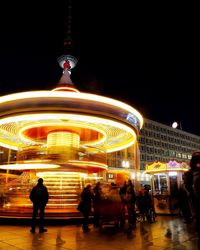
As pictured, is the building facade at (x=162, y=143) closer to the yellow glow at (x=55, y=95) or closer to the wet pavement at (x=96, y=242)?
the yellow glow at (x=55, y=95)

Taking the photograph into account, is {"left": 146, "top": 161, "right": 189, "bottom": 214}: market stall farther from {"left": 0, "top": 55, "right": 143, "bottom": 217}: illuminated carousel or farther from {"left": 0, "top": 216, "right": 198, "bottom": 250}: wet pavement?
{"left": 0, "top": 216, "right": 198, "bottom": 250}: wet pavement

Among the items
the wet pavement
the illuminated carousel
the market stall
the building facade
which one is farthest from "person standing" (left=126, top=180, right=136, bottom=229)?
the building facade

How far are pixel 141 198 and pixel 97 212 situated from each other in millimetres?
3278

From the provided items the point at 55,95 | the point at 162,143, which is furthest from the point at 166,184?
the point at 162,143

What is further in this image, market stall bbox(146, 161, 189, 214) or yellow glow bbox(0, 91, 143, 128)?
market stall bbox(146, 161, 189, 214)

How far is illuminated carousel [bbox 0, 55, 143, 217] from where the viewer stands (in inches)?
446

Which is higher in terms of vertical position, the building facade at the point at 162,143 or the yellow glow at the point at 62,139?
the building facade at the point at 162,143

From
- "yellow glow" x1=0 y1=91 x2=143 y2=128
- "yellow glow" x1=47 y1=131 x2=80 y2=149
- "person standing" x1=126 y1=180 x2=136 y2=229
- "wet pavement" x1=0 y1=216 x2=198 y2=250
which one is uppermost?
"yellow glow" x1=0 y1=91 x2=143 y2=128

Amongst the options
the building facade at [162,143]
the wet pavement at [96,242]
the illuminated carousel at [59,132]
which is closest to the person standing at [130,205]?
the illuminated carousel at [59,132]

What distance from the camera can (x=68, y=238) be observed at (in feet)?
23.3

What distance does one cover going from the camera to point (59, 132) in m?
14.9

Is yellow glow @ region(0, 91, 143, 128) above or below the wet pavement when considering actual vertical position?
above

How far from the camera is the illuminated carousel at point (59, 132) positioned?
11336mm

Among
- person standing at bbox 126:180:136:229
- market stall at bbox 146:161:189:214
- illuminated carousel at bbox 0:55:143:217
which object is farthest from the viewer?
market stall at bbox 146:161:189:214
